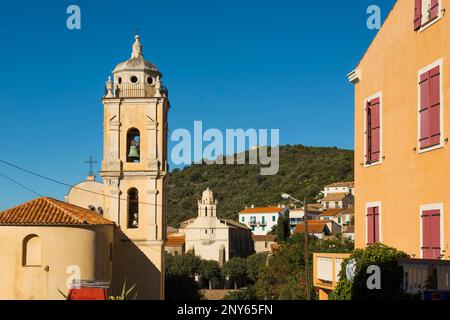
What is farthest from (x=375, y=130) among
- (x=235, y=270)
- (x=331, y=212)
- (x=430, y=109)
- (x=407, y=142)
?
(x=331, y=212)

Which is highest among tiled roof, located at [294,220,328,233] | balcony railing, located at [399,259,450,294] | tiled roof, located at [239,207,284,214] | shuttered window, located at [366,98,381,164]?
shuttered window, located at [366,98,381,164]

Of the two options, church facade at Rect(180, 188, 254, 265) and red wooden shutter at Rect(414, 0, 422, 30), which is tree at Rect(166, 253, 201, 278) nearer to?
church facade at Rect(180, 188, 254, 265)

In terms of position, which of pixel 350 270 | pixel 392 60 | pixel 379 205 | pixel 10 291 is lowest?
pixel 10 291

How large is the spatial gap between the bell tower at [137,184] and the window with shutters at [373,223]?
1960 cm

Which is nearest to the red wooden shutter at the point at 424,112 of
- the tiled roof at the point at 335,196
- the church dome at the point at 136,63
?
the church dome at the point at 136,63

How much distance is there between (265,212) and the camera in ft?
546

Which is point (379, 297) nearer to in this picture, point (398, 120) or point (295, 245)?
point (398, 120)

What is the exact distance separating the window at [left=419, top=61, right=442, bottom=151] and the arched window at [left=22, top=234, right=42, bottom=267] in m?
19.7

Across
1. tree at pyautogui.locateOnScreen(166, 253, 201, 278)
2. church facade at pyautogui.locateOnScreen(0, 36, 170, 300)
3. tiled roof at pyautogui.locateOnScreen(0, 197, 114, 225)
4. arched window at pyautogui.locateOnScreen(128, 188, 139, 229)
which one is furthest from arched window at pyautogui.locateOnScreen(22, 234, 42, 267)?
tree at pyautogui.locateOnScreen(166, 253, 201, 278)

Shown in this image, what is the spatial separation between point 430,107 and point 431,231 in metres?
2.64

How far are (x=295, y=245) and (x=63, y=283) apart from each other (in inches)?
1346

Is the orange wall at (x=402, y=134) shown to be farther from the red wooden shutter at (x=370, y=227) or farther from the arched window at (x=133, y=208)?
the arched window at (x=133, y=208)

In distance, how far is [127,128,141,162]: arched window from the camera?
3894 cm
